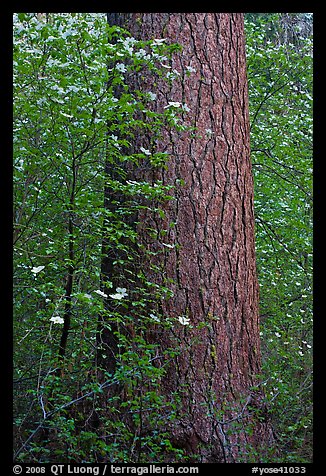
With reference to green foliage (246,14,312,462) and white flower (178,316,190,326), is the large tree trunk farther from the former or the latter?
green foliage (246,14,312,462)

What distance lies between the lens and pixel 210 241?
3814mm

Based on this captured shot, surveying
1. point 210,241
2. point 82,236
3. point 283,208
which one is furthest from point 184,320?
point 283,208

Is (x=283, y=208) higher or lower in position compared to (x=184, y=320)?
higher

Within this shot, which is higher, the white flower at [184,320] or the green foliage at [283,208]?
the green foliage at [283,208]

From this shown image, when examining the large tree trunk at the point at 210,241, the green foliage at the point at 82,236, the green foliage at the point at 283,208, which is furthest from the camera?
the green foliage at the point at 283,208

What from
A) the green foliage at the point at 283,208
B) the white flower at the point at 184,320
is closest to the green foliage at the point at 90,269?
the white flower at the point at 184,320

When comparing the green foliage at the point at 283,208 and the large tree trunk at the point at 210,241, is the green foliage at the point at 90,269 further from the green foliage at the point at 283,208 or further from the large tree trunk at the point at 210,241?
the green foliage at the point at 283,208

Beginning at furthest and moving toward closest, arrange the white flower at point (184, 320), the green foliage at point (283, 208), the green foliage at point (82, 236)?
the green foliage at point (283, 208) < the white flower at point (184, 320) < the green foliage at point (82, 236)

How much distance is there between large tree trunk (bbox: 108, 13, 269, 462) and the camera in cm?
357

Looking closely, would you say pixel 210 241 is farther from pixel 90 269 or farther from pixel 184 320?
pixel 90 269

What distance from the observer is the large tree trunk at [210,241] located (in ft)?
11.7
